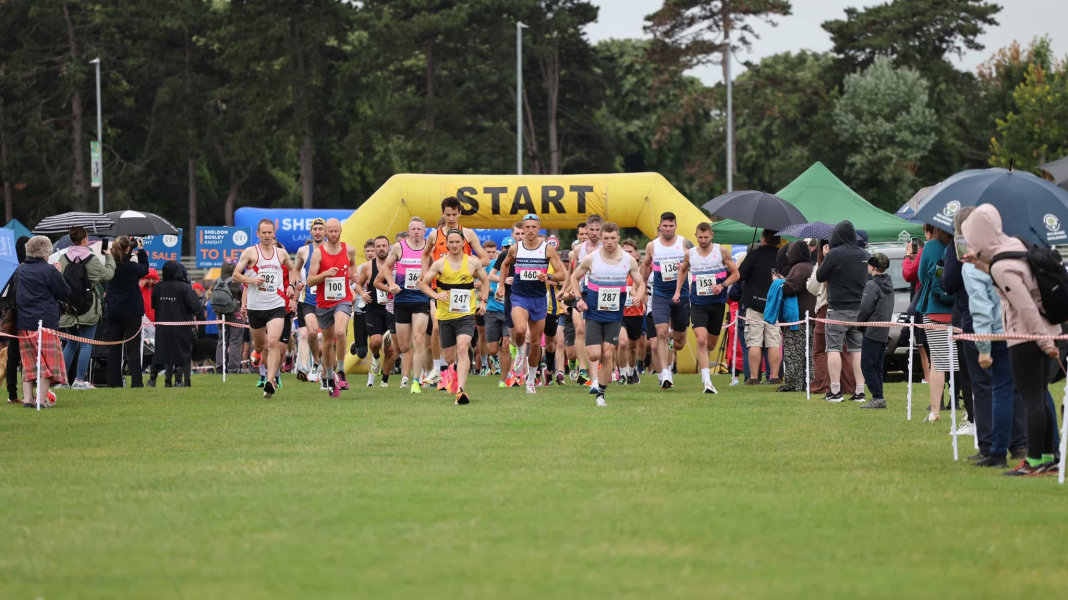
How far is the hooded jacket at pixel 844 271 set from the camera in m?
16.5

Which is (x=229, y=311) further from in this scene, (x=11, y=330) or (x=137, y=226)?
(x=11, y=330)

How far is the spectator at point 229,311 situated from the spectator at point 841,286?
503 inches

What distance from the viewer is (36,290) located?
1645 centimetres

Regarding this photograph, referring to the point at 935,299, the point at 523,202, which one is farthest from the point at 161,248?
the point at 935,299

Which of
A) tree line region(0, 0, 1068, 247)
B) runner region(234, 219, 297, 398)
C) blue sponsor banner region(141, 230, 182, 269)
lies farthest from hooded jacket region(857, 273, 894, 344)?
tree line region(0, 0, 1068, 247)

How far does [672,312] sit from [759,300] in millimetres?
1904

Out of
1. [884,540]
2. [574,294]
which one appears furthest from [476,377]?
[884,540]

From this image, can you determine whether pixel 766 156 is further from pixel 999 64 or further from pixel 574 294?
pixel 574 294

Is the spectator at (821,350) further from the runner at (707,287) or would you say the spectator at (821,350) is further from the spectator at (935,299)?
the spectator at (935,299)

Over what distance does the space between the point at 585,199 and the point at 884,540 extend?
62.8 feet

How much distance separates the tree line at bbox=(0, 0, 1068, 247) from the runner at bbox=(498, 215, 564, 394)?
39.9 m

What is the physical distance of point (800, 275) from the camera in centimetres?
1895

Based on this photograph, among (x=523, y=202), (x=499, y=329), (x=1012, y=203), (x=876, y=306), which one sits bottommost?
(x=499, y=329)

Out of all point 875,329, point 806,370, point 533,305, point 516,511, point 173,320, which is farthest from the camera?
point 173,320
